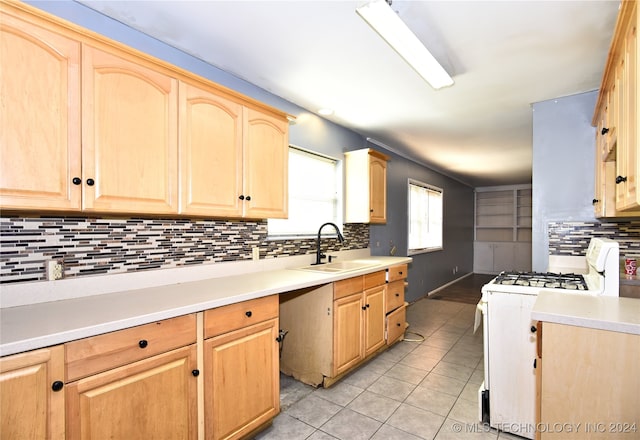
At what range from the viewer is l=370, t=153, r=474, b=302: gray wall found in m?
4.54

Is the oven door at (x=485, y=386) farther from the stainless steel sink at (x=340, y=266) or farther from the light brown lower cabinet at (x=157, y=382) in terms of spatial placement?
the light brown lower cabinet at (x=157, y=382)

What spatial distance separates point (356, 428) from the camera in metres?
1.95

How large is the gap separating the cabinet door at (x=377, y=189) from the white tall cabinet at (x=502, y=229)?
6074 mm

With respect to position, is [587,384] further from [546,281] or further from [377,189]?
[377,189]

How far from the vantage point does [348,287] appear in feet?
8.40

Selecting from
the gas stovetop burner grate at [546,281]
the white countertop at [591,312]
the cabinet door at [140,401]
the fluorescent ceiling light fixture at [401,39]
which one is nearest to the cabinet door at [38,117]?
the cabinet door at [140,401]

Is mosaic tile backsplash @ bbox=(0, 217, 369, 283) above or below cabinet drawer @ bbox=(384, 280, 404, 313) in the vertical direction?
above

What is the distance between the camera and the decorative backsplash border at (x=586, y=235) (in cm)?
252

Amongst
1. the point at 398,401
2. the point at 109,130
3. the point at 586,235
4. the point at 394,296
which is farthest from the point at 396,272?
the point at 109,130

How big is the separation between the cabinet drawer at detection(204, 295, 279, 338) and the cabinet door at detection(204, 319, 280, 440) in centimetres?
3

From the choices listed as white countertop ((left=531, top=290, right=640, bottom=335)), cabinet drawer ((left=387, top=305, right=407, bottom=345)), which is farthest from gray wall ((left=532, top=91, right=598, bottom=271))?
white countertop ((left=531, top=290, right=640, bottom=335))

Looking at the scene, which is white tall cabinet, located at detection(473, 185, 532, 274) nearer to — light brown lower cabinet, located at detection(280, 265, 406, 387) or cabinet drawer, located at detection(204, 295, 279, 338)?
light brown lower cabinet, located at detection(280, 265, 406, 387)

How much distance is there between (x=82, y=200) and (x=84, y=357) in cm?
65

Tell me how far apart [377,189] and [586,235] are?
1897 millimetres
